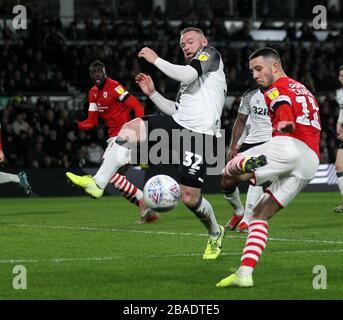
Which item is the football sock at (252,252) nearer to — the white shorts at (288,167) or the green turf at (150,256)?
the green turf at (150,256)

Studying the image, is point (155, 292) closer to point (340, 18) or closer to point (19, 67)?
point (19, 67)

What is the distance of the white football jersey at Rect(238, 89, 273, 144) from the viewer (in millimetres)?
14180

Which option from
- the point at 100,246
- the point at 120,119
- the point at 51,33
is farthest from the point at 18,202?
the point at 100,246

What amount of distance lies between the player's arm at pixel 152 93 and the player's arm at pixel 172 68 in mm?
549

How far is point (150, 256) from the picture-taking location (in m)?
11.1

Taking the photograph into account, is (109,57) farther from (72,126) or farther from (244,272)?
(244,272)

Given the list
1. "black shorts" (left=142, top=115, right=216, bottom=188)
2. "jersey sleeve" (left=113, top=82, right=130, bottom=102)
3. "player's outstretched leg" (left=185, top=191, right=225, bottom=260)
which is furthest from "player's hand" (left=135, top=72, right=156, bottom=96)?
"jersey sleeve" (left=113, top=82, right=130, bottom=102)

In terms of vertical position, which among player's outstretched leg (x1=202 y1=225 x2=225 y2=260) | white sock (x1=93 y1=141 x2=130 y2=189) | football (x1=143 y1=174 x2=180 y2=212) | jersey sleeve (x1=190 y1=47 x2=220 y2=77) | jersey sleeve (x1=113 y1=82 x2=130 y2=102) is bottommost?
player's outstretched leg (x1=202 y1=225 x2=225 y2=260)

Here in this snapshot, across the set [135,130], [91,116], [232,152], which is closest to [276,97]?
[135,130]

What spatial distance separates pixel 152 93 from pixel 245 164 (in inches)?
103

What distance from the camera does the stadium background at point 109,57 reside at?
2480 centimetres

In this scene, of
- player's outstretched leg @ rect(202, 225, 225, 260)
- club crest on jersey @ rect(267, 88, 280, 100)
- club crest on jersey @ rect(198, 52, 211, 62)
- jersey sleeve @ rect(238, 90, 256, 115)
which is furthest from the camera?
jersey sleeve @ rect(238, 90, 256, 115)

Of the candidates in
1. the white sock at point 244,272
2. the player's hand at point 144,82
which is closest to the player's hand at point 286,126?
the white sock at point 244,272

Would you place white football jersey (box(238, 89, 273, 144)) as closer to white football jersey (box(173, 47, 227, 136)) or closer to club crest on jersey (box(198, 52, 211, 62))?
white football jersey (box(173, 47, 227, 136))
